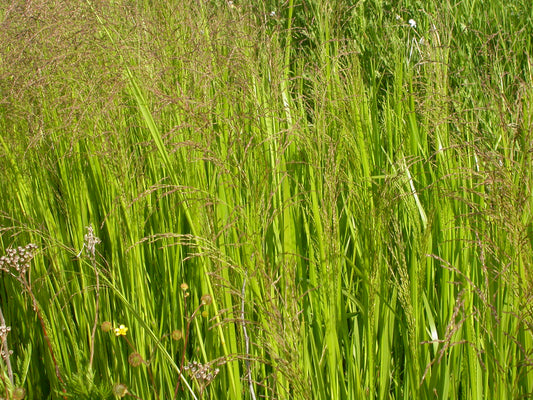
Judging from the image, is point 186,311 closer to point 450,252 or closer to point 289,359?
point 289,359

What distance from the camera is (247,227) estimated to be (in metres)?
1.07

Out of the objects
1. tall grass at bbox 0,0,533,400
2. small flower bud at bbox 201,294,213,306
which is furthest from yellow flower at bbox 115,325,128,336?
small flower bud at bbox 201,294,213,306

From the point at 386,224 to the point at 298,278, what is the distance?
42 centimetres

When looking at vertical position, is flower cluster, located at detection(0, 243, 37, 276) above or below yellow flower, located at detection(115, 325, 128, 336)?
above

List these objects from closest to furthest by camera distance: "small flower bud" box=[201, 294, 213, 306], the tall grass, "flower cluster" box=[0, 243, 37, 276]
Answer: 1. the tall grass
2. "small flower bud" box=[201, 294, 213, 306]
3. "flower cluster" box=[0, 243, 37, 276]

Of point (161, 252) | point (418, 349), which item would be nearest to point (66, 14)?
point (161, 252)

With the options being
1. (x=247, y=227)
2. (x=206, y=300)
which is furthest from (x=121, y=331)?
(x=247, y=227)

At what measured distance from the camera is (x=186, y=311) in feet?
4.93

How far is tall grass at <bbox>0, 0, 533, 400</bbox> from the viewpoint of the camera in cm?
109

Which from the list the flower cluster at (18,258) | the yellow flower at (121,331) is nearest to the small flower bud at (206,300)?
the yellow flower at (121,331)

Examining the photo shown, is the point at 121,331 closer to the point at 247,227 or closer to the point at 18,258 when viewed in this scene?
the point at 18,258

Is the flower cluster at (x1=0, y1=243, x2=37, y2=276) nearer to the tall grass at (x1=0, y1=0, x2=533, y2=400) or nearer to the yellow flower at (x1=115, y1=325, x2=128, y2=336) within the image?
the tall grass at (x1=0, y1=0, x2=533, y2=400)

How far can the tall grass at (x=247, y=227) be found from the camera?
42.8 inches

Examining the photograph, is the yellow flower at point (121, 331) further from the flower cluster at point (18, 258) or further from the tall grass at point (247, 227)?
the flower cluster at point (18, 258)
